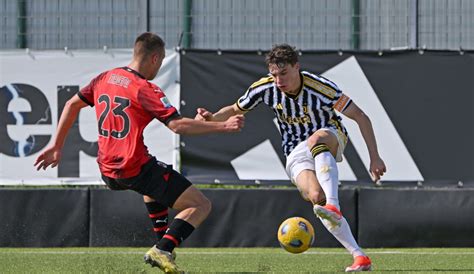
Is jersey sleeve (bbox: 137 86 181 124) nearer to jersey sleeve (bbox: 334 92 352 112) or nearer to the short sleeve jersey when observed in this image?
the short sleeve jersey

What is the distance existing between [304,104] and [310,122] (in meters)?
0.15

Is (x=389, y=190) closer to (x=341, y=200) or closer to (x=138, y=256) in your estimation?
(x=341, y=200)

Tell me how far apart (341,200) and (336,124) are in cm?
293

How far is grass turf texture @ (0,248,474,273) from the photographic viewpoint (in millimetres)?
8555

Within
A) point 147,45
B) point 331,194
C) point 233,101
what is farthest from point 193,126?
point 233,101

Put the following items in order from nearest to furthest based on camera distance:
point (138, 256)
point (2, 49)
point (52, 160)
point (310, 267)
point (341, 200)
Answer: point (52, 160)
point (310, 267)
point (138, 256)
point (341, 200)
point (2, 49)

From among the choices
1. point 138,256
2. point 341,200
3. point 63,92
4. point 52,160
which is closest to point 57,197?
point 63,92

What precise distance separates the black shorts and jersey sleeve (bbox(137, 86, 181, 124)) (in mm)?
379

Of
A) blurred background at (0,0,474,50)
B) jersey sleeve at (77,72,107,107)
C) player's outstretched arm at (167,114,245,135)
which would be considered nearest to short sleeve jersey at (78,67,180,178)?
player's outstretched arm at (167,114,245,135)

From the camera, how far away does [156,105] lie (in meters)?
7.61

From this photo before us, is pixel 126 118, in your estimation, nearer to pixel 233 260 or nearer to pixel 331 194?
pixel 331 194

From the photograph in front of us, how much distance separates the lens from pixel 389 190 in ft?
38.4

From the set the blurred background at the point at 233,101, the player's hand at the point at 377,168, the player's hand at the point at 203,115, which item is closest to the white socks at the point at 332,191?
the player's hand at the point at 377,168

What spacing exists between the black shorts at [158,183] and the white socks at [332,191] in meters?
1.12
